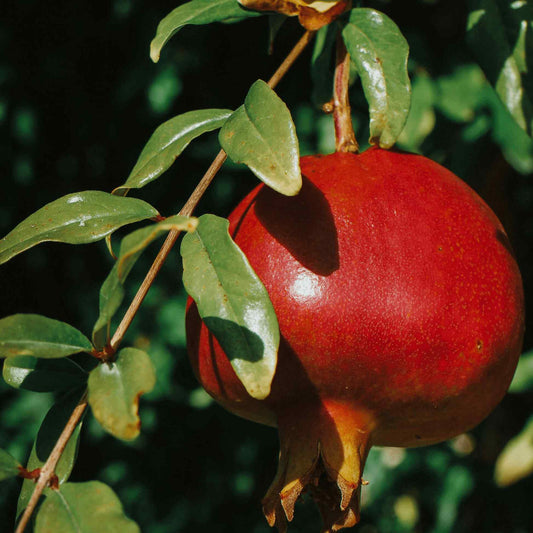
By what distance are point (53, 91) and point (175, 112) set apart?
28cm

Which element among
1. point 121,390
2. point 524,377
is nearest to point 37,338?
point 121,390

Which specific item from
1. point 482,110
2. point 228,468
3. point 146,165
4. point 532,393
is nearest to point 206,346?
point 146,165

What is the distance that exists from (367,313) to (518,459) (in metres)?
1.08

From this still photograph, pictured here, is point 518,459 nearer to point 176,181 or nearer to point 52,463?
point 176,181

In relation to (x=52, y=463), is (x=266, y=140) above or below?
above

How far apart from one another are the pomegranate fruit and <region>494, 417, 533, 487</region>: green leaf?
863 mm

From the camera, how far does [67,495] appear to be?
0.66 m

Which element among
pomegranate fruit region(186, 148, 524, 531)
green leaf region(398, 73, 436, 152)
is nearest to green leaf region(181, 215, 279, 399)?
pomegranate fruit region(186, 148, 524, 531)

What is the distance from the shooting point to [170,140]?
848mm

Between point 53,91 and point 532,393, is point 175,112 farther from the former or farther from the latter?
point 532,393

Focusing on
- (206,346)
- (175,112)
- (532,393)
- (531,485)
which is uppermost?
(206,346)

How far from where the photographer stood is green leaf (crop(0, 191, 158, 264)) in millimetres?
758

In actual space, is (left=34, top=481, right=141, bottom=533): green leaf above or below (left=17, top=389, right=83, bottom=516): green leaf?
above

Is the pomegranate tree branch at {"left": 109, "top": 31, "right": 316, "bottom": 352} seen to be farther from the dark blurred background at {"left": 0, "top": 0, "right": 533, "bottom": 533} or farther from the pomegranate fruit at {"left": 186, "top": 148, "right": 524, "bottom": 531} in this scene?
the dark blurred background at {"left": 0, "top": 0, "right": 533, "bottom": 533}
